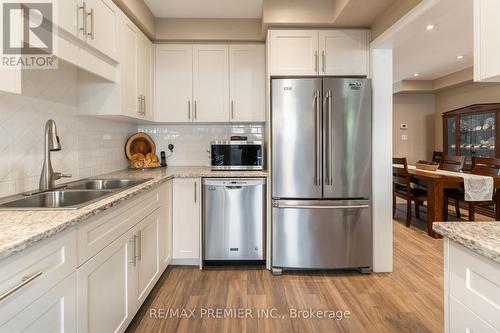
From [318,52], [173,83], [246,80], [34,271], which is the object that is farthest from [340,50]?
[34,271]

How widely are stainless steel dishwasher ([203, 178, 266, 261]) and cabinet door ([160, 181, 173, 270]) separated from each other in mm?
322

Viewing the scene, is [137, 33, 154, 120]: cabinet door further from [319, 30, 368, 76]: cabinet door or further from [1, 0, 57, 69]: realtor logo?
[319, 30, 368, 76]: cabinet door

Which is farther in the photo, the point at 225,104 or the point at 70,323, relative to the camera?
the point at 225,104

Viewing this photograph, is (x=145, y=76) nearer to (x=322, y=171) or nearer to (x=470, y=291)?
(x=322, y=171)

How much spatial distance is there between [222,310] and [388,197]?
176 cm

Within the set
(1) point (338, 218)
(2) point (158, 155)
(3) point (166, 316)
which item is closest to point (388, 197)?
(1) point (338, 218)

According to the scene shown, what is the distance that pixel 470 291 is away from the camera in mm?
942

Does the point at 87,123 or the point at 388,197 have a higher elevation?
the point at 87,123

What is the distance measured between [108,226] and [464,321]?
1542mm

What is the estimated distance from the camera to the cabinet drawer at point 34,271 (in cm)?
83

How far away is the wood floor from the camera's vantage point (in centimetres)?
192

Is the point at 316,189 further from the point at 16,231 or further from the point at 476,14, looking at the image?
the point at 16,231

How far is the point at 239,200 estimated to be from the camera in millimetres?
2721

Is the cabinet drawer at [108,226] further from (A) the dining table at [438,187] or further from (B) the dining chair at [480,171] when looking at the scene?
(B) the dining chair at [480,171]
